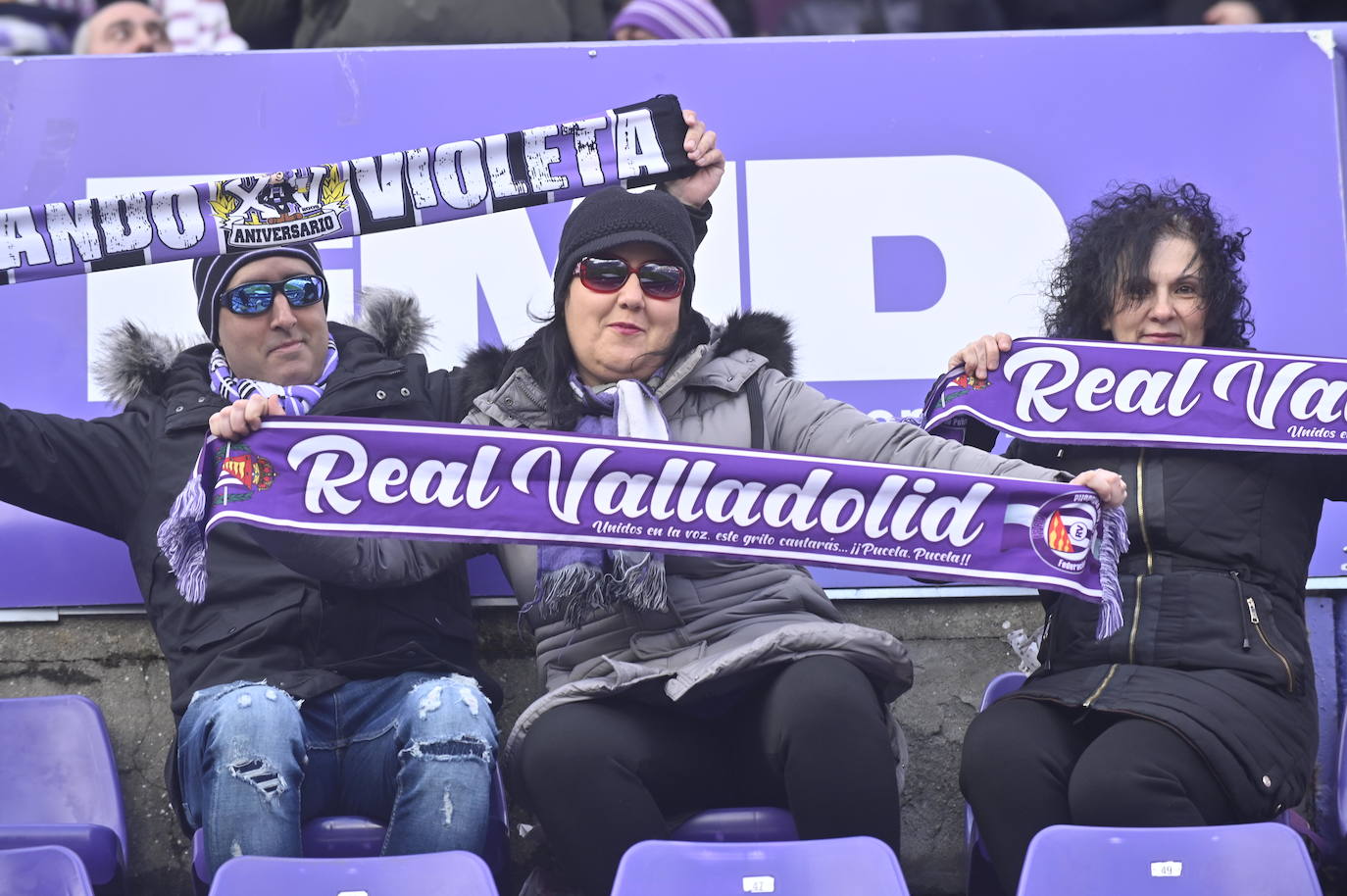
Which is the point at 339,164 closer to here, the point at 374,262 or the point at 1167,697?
the point at 374,262

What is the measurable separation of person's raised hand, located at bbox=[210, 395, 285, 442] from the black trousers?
1429 millimetres

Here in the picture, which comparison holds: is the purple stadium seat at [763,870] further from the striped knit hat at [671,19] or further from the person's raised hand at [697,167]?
the striped knit hat at [671,19]

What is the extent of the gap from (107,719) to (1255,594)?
8.38 ft

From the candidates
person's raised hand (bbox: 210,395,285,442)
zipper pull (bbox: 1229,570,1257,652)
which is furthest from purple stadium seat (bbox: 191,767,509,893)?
zipper pull (bbox: 1229,570,1257,652)

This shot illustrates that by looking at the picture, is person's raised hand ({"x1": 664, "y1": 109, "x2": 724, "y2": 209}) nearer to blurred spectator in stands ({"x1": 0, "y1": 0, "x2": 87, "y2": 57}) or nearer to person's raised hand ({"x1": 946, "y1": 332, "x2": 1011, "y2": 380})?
person's raised hand ({"x1": 946, "y1": 332, "x2": 1011, "y2": 380})

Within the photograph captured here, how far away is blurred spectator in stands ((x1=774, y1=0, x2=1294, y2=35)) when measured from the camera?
15.4 ft

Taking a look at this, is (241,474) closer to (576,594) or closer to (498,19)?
(576,594)

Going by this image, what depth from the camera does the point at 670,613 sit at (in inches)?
126

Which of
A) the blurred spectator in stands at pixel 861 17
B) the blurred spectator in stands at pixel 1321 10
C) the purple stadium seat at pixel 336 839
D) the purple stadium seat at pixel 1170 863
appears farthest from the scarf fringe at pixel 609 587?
the blurred spectator in stands at pixel 1321 10

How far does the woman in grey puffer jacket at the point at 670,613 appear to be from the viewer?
114 inches

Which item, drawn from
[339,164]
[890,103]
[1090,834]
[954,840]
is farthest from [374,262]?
[1090,834]

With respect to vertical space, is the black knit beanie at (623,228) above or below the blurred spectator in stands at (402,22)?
below

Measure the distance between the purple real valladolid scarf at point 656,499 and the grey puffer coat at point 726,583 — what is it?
0.34 feet

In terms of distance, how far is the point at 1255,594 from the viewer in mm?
3184
